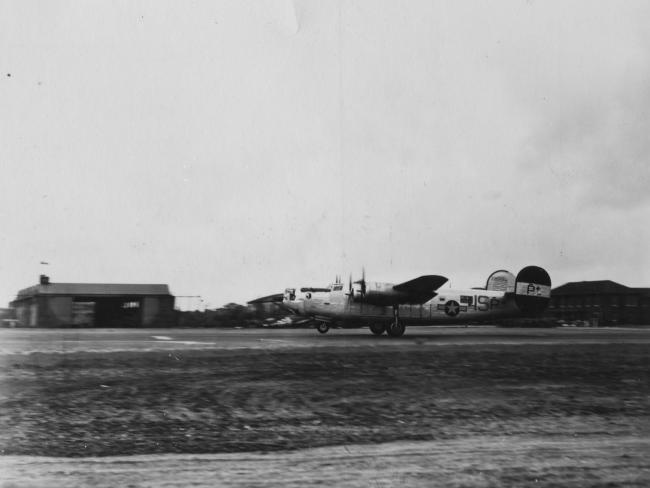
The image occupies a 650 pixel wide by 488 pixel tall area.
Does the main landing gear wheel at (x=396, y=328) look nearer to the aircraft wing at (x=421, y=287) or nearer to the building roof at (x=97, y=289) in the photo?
the aircraft wing at (x=421, y=287)

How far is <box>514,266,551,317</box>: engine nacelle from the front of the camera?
1287 inches

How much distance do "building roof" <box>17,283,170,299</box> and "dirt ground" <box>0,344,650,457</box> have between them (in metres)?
41.4

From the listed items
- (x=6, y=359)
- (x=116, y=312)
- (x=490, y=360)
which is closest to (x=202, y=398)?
(x=6, y=359)

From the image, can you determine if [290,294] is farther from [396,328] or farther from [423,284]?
[423,284]

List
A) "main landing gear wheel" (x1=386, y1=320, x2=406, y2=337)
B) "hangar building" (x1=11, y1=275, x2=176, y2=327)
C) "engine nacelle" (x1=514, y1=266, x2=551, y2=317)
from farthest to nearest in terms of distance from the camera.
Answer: "hangar building" (x1=11, y1=275, x2=176, y2=327)
"engine nacelle" (x1=514, y1=266, x2=551, y2=317)
"main landing gear wheel" (x1=386, y1=320, x2=406, y2=337)

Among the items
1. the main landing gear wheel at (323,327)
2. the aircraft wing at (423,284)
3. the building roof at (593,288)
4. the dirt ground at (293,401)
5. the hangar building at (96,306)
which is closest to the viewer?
the dirt ground at (293,401)

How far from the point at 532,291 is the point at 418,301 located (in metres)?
7.31

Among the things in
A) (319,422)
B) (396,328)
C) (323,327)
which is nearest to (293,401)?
(319,422)

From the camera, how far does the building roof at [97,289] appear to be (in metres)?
55.1

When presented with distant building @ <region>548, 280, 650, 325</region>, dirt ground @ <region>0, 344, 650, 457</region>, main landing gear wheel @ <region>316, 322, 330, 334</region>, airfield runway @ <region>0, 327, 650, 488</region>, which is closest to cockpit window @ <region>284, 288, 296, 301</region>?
main landing gear wheel @ <region>316, 322, 330, 334</region>

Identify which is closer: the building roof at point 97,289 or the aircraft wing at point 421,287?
the aircraft wing at point 421,287

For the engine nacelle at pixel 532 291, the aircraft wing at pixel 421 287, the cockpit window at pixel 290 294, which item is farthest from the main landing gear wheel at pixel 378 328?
the engine nacelle at pixel 532 291

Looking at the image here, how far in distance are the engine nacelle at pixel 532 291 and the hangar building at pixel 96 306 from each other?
100 ft

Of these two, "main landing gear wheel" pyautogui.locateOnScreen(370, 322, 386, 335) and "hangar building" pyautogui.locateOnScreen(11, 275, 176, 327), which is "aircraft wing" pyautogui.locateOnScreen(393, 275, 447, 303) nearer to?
"main landing gear wheel" pyautogui.locateOnScreen(370, 322, 386, 335)
